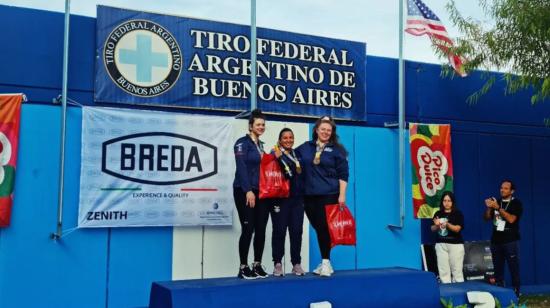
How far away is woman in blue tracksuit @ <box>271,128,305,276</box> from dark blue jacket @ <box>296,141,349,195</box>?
0.23 ft

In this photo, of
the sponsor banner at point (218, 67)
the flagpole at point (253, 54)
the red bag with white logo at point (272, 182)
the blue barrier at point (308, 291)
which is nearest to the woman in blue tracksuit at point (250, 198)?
the red bag with white logo at point (272, 182)

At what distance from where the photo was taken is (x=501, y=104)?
9.24 metres

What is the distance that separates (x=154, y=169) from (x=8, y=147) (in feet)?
5.26

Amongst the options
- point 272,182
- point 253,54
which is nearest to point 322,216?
point 272,182

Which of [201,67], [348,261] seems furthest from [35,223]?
[348,261]

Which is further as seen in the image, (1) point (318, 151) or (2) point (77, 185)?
(2) point (77, 185)

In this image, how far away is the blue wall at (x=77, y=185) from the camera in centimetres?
612

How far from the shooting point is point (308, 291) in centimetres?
513

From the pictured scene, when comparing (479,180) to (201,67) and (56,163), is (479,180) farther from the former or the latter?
(56,163)

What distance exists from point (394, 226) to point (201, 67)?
3533 mm

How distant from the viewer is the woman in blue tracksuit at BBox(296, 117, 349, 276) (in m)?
5.55

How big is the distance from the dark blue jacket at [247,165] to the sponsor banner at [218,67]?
185 centimetres

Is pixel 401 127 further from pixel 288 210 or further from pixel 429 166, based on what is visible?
pixel 288 210

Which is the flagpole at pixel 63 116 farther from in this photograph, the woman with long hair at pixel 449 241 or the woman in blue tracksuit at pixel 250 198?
the woman with long hair at pixel 449 241
